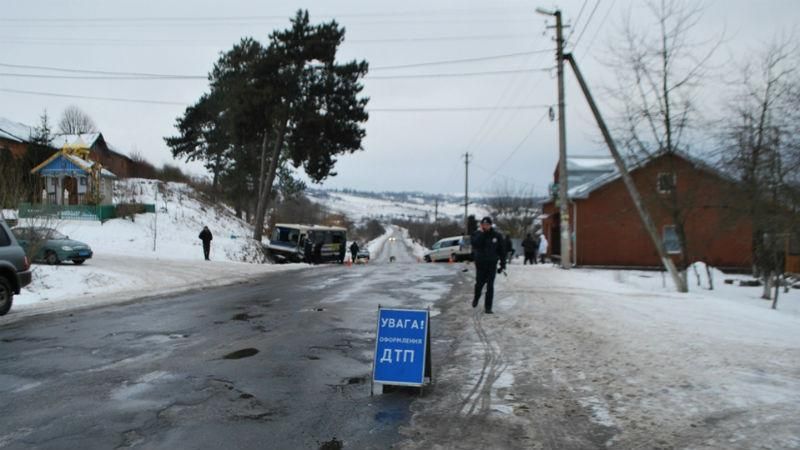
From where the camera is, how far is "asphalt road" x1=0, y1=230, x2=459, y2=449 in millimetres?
4750

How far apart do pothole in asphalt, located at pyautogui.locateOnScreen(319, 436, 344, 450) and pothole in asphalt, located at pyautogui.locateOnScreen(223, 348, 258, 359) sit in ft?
10.7

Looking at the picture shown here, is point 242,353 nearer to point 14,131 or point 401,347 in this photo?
point 401,347

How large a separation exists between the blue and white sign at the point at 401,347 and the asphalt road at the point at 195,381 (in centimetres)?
20

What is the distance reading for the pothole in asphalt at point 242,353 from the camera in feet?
24.9

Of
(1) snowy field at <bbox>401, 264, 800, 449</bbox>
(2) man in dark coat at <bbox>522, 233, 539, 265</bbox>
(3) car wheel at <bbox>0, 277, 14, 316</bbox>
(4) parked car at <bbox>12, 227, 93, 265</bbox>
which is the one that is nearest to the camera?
(1) snowy field at <bbox>401, 264, 800, 449</bbox>

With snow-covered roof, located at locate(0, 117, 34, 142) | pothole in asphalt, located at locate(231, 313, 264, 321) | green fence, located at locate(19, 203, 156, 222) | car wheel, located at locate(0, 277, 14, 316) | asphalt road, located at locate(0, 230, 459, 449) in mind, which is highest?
snow-covered roof, located at locate(0, 117, 34, 142)

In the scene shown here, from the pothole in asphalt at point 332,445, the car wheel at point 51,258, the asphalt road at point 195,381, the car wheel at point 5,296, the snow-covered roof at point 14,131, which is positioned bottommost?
the pothole in asphalt at point 332,445

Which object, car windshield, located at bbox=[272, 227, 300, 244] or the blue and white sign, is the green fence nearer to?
car windshield, located at bbox=[272, 227, 300, 244]

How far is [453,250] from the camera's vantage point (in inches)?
1563

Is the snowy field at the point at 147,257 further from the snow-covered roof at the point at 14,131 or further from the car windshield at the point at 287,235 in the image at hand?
the snow-covered roof at the point at 14,131

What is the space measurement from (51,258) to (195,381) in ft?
56.9

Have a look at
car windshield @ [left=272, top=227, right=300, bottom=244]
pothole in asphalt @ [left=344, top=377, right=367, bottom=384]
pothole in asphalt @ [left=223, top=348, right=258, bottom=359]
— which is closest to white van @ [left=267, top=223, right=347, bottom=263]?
car windshield @ [left=272, top=227, right=300, bottom=244]

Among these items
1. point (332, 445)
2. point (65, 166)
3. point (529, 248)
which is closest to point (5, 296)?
point (332, 445)

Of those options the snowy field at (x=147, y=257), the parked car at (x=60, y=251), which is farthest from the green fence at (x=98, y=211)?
the parked car at (x=60, y=251)
